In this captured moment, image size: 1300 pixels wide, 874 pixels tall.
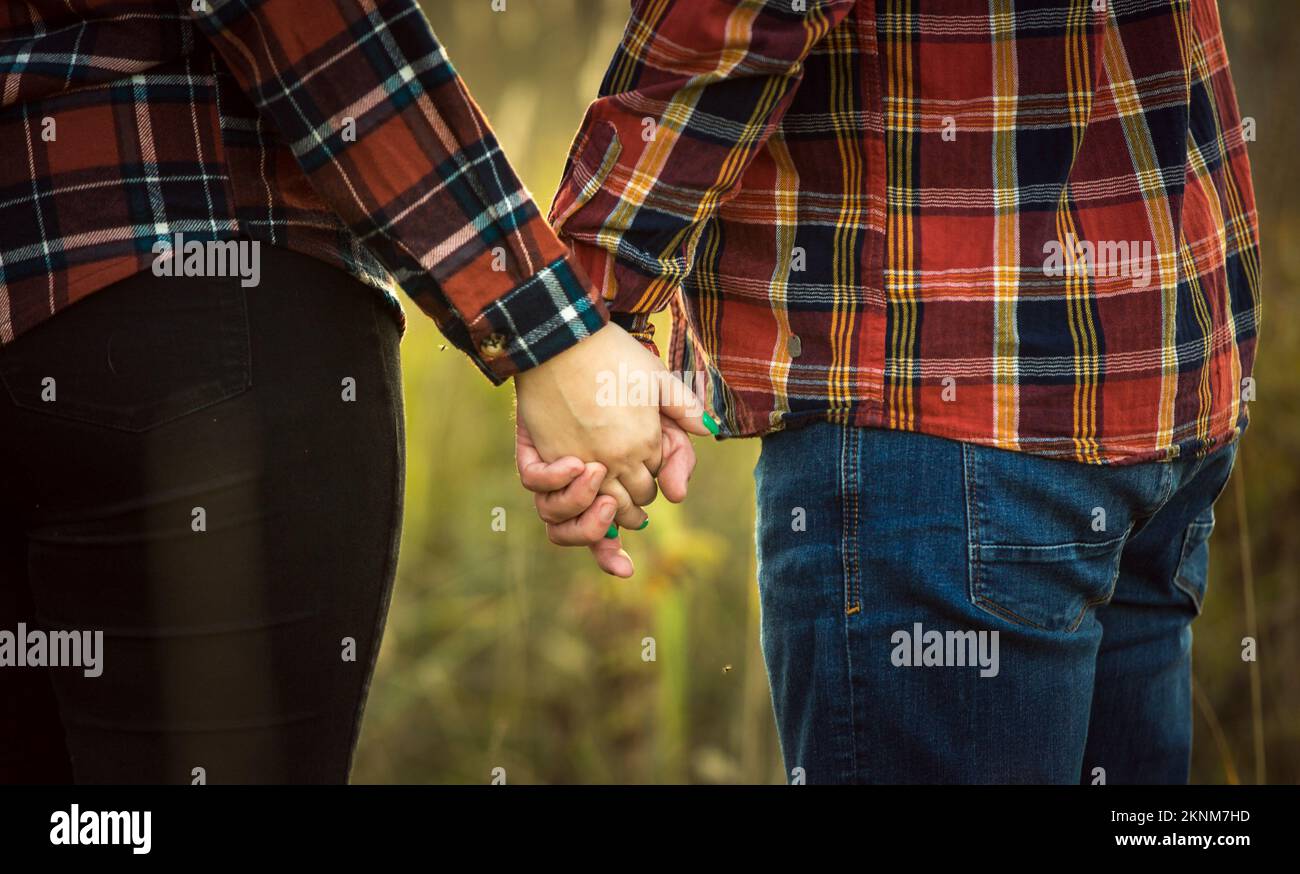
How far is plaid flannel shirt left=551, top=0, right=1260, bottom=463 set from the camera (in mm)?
885

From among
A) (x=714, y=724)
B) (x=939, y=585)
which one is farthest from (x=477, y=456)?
(x=939, y=585)

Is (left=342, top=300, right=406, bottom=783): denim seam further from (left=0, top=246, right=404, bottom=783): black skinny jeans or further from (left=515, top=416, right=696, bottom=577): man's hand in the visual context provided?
(left=515, top=416, right=696, bottom=577): man's hand

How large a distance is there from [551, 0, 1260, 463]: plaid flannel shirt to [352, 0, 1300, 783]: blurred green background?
1.12 meters

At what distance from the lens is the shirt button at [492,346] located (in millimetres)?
921

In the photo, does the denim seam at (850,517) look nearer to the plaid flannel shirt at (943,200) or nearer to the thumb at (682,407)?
the plaid flannel shirt at (943,200)

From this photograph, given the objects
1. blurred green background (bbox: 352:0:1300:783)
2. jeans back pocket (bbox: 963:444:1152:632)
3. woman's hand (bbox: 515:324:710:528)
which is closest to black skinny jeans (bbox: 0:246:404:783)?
woman's hand (bbox: 515:324:710:528)

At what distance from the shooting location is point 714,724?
224 centimetres

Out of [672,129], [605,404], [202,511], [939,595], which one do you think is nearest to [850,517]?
[939,595]

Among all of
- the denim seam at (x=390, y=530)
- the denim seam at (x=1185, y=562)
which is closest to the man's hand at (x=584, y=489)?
the denim seam at (x=390, y=530)

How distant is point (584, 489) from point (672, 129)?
0.30 m

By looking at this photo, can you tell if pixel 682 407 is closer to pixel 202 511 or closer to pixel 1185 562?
pixel 202 511

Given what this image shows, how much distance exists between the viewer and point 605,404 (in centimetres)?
95

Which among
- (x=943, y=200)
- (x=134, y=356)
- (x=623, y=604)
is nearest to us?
(x=134, y=356)
